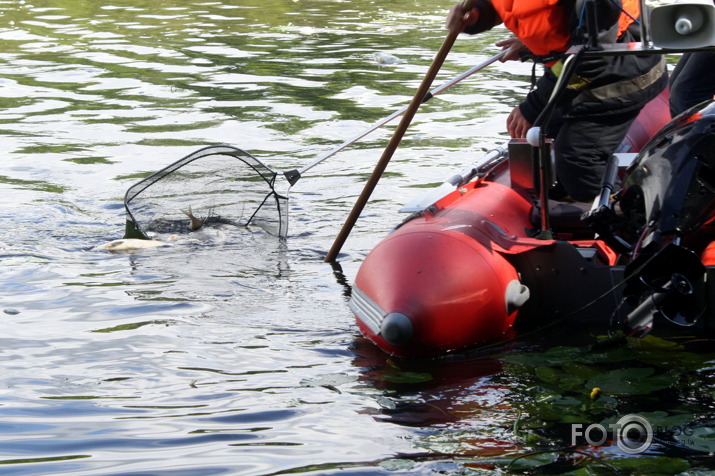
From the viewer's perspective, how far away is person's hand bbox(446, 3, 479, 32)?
586cm

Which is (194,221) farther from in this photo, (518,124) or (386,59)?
(386,59)

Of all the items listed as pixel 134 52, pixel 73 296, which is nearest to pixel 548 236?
pixel 73 296

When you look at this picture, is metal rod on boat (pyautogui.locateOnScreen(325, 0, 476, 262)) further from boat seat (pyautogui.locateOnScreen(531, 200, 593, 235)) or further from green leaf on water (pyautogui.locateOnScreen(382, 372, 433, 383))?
green leaf on water (pyautogui.locateOnScreen(382, 372, 433, 383))

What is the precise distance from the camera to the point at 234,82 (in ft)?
40.1

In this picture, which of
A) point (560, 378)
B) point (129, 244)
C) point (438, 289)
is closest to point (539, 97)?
point (438, 289)

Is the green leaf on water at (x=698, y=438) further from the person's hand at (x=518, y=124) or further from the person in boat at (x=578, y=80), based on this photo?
the person's hand at (x=518, y=124)

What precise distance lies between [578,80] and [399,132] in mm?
1183

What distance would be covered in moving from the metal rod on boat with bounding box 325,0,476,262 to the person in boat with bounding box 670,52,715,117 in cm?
130

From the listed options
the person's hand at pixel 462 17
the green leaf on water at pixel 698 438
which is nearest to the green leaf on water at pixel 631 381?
the green leaf on water at pixel 698 438

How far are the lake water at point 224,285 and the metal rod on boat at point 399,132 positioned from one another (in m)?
0.16

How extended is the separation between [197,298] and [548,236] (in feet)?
6.33

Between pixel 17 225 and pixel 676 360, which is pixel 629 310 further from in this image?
pixel 17 225

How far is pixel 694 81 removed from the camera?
19.4 ft

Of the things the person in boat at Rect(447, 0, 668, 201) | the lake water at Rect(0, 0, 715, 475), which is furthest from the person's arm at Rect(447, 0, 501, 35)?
the lake water at Rect(0, 0, 715, 475)
